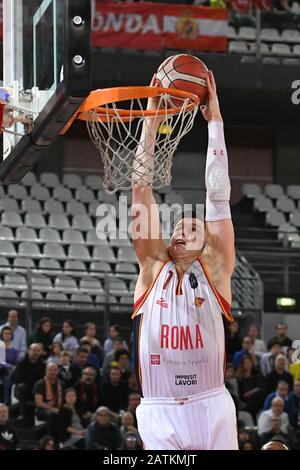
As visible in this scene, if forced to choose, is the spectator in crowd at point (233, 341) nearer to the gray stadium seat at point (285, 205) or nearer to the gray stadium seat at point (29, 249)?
the gray stadium seat at point (29, 249)

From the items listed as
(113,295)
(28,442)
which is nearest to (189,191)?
(113,295)

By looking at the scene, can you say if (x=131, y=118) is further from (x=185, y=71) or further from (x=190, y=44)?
(x=190, y=44)

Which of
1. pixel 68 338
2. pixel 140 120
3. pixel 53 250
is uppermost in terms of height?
pixel 140 120

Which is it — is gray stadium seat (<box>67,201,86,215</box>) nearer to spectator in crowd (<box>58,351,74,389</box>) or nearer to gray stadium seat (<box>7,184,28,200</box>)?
gray stadium seat (<box>7,184,28,200</box>)

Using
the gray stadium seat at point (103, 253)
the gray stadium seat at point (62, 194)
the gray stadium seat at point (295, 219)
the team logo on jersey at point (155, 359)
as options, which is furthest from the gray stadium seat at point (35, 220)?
the team logo on jersey at point (155, 359)

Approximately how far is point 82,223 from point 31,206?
1023 mm

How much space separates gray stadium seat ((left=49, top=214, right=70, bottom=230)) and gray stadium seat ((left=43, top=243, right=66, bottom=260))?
2.04 feet

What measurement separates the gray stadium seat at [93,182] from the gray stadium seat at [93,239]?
6.90ft

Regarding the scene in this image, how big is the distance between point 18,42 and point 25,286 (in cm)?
920

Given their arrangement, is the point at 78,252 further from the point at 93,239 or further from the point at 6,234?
the point at 6,234

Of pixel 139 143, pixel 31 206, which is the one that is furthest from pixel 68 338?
pixel 139 143

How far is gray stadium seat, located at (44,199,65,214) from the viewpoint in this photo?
18328 mm

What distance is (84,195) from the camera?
1923 cm

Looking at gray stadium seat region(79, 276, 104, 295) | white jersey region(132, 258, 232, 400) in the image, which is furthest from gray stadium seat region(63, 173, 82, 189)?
white jersey region(132, 258, 232, 400)
